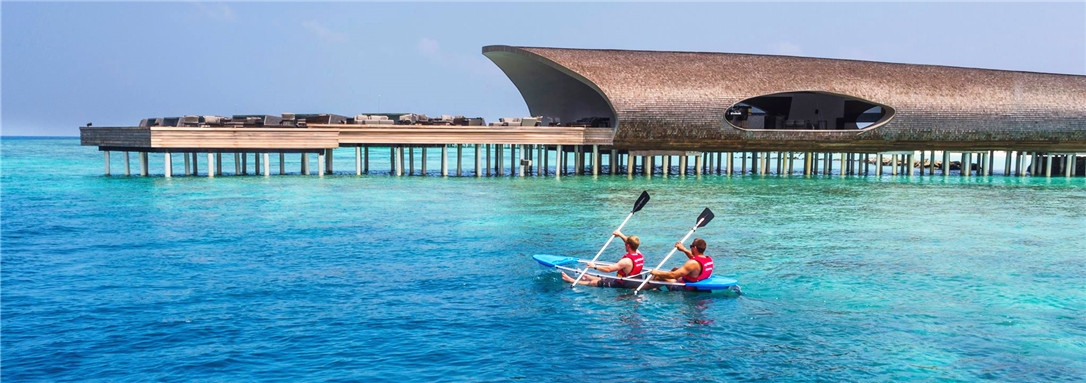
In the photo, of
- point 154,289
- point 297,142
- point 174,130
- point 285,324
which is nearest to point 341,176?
point 297,142

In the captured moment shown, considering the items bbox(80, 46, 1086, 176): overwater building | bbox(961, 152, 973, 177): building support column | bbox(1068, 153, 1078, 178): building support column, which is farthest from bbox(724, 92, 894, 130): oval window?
bbox(1068, 153, 1078, 178): building support column

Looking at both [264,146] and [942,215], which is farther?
[264,146]

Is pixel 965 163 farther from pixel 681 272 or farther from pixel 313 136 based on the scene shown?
pixel 681 272

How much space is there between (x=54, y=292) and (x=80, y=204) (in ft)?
47.9

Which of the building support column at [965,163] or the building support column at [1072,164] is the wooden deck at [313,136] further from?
the building support column at [1072,164]

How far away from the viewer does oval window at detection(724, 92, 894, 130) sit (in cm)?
4656

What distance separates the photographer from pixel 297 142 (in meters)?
37.0

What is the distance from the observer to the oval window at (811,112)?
46.6 metres

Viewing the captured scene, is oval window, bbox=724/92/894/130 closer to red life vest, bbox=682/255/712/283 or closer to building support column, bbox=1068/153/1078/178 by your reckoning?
building support column, bbox=1068/153/1078/178

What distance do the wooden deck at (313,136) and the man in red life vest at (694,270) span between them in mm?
25233

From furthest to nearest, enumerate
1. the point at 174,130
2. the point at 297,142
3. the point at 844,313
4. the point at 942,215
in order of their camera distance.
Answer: the point at 297,142 < the point at 174,130 < the point at 942,215 < the point at 844,313

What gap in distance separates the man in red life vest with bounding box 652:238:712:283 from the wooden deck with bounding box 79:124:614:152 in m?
25.2

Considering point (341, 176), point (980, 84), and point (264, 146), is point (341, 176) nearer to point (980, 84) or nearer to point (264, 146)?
point (264, 146)

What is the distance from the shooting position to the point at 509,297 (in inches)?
522
